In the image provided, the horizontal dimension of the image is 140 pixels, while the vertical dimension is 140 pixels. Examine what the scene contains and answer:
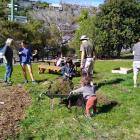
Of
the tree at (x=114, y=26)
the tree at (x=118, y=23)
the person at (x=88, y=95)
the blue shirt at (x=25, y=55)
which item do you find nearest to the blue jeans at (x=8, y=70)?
the blue shirt at (x=25, y=55)

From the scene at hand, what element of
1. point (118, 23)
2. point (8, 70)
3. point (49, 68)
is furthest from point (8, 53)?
point (118, 23)

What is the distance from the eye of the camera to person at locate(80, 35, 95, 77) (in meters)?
14.7

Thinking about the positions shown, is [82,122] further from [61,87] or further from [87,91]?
[61,87]

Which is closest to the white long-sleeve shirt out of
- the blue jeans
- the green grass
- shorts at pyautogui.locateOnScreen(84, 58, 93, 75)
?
the green grass

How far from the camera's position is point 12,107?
514 inches

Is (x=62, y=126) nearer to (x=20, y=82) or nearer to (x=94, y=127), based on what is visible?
(x=94, y=127)

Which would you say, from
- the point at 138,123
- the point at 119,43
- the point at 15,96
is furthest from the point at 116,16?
the point at 138,123

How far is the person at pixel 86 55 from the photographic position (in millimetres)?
14734

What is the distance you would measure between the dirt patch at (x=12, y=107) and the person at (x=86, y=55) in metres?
2.10

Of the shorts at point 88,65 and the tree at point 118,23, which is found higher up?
the tree at point 118,23

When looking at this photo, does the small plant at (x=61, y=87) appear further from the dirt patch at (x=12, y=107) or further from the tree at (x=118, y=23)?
the tree at (x=118, y=23)

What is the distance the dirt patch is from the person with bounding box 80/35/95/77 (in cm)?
210

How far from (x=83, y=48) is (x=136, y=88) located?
272 centimetres

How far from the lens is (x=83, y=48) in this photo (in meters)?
14.7
